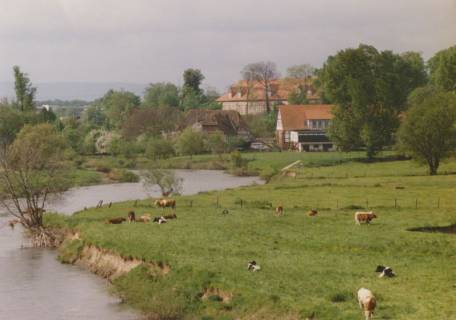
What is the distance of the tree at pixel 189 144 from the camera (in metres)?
130

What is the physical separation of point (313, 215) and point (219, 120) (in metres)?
105

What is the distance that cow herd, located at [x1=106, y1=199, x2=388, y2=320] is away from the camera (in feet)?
90.4

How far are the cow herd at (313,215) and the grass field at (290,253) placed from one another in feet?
1.30

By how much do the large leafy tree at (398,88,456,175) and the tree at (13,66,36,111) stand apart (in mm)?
74099

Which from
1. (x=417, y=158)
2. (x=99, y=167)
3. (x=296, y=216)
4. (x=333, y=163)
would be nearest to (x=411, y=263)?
(x=296, y=216)

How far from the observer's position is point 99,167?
112 m

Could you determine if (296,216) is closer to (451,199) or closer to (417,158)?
(451,199)

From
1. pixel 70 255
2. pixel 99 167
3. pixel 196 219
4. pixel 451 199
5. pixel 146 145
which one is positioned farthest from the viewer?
pixel 146 145

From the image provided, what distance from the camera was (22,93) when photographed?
139 m

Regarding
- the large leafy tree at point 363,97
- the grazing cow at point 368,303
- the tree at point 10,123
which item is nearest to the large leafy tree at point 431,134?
the large leafy tree at point 363,97

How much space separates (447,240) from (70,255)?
67.3ft

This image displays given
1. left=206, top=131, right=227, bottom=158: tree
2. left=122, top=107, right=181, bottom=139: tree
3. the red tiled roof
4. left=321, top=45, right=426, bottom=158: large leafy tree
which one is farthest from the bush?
left=321, top=45, right=426, bottom=158: large leafy tree

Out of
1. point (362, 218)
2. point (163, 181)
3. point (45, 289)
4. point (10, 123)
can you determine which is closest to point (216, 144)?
point (10, 123)

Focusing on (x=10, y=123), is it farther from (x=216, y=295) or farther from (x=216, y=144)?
(x=216, y=295)
